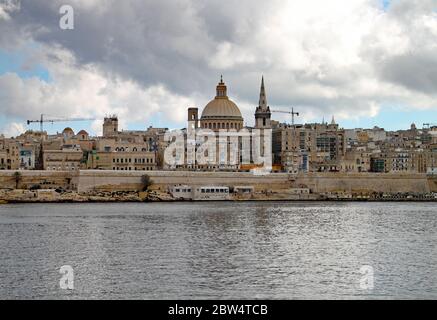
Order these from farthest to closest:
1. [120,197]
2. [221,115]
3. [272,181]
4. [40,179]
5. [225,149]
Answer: [221,115], [225,149], [272,181], [40,179], [120,197]

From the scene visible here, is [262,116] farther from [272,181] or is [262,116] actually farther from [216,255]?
[216,255]

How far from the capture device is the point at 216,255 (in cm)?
2573

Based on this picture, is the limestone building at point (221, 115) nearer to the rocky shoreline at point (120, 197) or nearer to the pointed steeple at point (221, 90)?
the pointed steeple at point (221, 90)

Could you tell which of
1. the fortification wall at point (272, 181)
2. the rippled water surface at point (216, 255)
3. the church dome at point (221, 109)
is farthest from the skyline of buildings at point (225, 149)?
the rippled water surface at point (216, 255)

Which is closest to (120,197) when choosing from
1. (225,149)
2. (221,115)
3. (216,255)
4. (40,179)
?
(40,179)

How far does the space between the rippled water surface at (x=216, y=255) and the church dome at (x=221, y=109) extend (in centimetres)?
3869

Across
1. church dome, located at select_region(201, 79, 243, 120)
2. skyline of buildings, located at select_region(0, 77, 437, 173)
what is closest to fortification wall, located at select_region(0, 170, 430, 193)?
skyline of buildings, located at select_region(0, 77, 437, 173)

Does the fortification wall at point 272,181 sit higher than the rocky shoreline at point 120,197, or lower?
higher

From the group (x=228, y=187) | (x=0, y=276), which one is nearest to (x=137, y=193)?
(x=228, y=187)

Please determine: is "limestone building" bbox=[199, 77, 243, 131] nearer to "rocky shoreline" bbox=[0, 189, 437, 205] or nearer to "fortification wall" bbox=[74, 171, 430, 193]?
"fortification wall" bbox=[74, 171, 430, 193]

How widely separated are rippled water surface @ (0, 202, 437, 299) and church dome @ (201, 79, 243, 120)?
38692 mm

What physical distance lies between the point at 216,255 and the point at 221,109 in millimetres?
55134

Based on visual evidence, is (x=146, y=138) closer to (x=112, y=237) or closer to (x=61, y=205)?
(x=61, y=205)

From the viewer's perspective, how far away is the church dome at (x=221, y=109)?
263 feet
